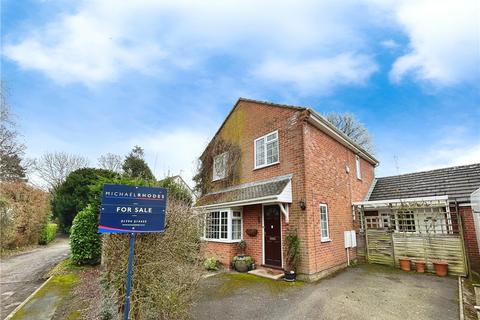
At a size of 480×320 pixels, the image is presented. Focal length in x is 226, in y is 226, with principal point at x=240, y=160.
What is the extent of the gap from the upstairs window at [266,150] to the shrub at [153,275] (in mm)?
6831

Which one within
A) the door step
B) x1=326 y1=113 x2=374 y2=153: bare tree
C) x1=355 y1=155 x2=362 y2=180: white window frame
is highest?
x1=326 y1=113 x2=374 y2=153: bare tree

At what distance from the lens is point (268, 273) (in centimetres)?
886

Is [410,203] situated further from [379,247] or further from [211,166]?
[211,166]

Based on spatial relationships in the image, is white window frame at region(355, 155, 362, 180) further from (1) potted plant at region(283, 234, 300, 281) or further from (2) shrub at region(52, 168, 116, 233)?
(2) shrub at region(52, 168, 116, 233)

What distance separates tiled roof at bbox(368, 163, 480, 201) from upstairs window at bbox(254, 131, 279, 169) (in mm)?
8118

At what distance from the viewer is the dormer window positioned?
13469 millimetres

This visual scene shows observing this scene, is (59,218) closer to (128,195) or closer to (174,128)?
(174,128)

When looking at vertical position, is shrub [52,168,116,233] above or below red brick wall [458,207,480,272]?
above

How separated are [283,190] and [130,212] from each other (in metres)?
6.13

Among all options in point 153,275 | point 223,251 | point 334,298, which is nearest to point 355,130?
point 223,251

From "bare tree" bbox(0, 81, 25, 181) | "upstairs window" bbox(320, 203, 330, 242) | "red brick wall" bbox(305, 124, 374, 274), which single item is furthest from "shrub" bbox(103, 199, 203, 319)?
"bare tree" bbox(0, 81, 25, 181)

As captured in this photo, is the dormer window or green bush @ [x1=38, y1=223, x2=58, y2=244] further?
green bush @ [x1=38, y1=223, x2=58, y2=244]

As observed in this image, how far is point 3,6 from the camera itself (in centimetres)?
765

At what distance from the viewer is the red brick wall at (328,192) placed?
28.5 ft
